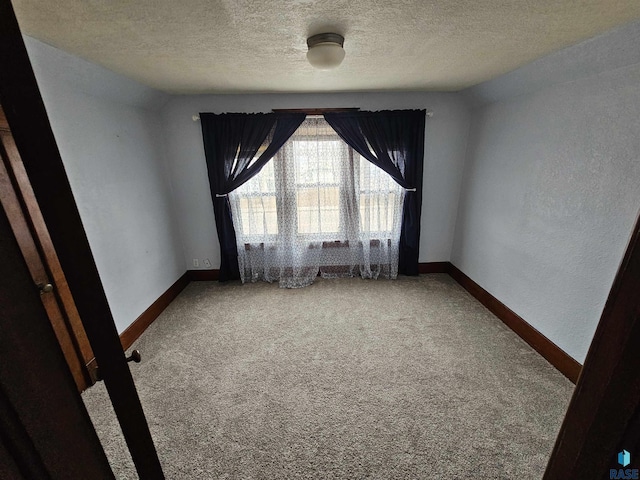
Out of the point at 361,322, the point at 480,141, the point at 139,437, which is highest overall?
the point at 480,141

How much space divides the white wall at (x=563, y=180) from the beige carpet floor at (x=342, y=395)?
430 millimetres

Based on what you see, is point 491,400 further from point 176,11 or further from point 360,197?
point 176,11

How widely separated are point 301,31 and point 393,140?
1.78 m

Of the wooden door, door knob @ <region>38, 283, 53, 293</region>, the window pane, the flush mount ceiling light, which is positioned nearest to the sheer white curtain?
the window pane

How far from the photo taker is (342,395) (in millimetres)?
1687

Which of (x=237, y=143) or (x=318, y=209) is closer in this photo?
(x=237, y=143)

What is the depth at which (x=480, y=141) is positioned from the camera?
2.72 meters

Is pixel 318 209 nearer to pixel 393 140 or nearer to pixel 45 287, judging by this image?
pixel 393 140

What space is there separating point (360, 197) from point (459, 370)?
1.94m

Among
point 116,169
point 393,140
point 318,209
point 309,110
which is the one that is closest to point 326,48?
point 309,110

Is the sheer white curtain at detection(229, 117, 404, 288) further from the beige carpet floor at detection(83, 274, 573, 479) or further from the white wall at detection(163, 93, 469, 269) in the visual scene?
the beige carpet floor at detection(83, 274, 573, 479)

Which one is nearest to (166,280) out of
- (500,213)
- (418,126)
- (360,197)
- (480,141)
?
(360,197)

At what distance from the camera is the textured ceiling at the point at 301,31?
1130 mm

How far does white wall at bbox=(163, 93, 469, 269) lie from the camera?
278 centimetres
